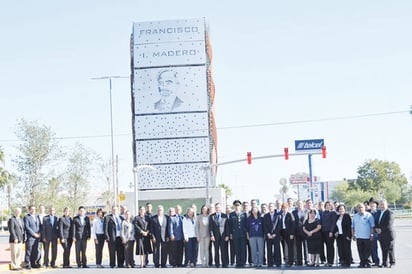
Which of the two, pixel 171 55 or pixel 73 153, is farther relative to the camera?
pixel 171 55

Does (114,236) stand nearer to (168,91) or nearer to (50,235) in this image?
(50,235)

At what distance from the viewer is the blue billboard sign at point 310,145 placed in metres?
40.8

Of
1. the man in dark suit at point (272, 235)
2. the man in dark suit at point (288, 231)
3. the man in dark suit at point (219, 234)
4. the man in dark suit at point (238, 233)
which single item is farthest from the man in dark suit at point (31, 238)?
the man in dark suit at point (288, 231)

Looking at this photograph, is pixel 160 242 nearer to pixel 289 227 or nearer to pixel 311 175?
pixel 289 227

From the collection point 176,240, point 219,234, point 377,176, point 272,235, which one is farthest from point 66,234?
point 377,176

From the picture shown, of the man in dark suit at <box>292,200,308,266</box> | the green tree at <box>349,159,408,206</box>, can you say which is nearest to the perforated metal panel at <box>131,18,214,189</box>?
the green tree at <box>349,159,408,206</box>

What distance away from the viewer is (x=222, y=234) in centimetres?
2141

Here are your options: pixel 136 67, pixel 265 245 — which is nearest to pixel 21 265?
pixel 265 245

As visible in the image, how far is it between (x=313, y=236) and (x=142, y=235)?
5418mm

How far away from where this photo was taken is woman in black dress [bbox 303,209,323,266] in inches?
800

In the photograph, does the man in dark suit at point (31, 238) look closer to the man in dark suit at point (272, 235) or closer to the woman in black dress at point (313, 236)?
the man in dark suit at point (272, 235)

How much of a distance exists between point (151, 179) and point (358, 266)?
5569 centimetres

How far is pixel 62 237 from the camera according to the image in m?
22.0

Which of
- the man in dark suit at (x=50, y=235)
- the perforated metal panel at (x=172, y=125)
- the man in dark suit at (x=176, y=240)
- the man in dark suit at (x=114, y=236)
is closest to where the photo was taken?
the man in dark suit at (x=176, y=240)
